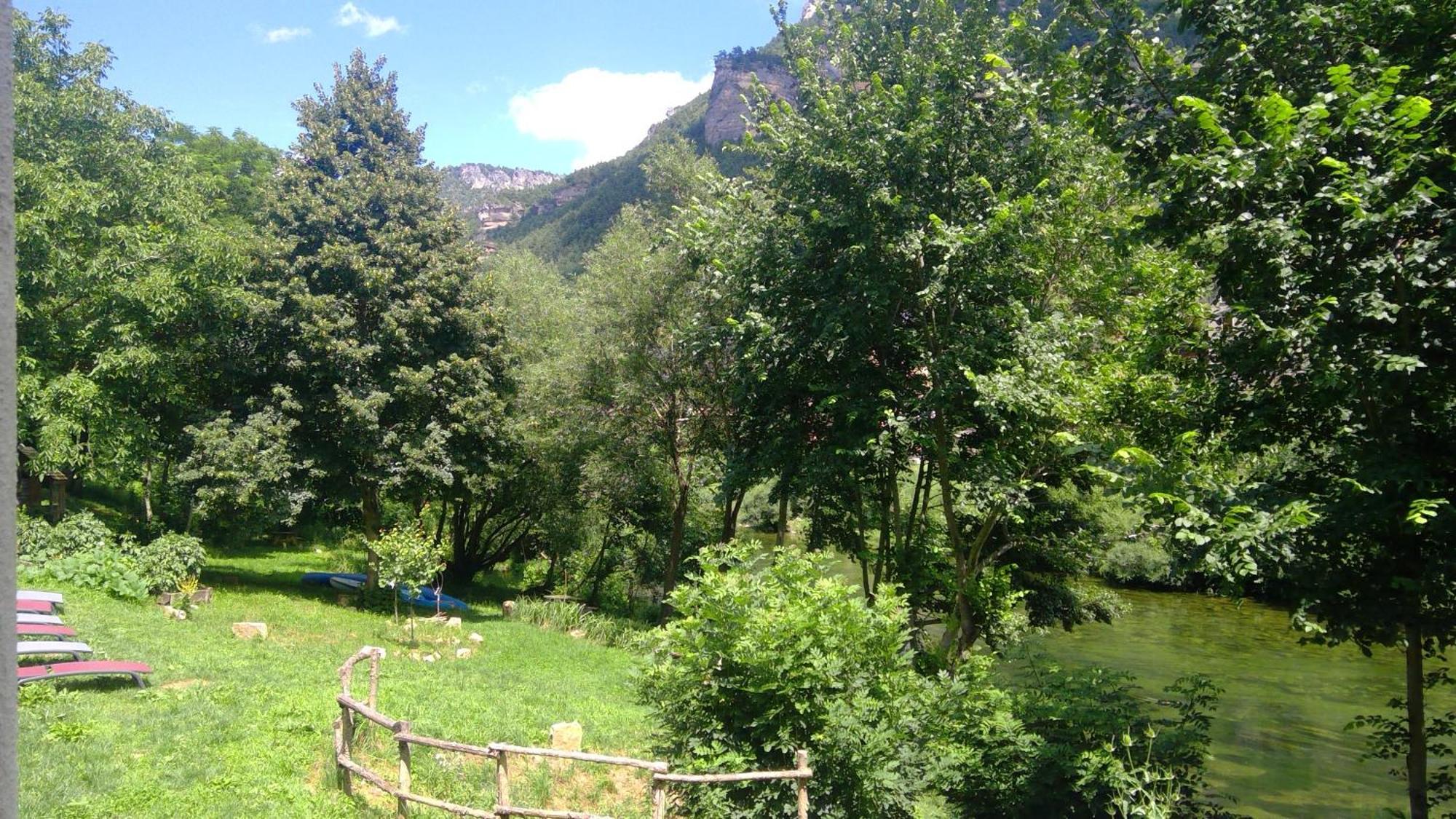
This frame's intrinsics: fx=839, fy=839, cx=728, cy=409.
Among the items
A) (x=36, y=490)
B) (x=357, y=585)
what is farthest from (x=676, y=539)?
Result: (x=36, y=490)

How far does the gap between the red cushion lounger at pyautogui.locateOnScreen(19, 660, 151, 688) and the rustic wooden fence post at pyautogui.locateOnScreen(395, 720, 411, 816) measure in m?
4.52

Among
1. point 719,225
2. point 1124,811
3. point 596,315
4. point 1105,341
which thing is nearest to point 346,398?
point 596,315

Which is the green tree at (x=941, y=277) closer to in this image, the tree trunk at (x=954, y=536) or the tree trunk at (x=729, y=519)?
the tree trunk at (x=954, y=536)

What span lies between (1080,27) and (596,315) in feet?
47.3

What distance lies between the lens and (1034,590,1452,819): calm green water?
1294 cm

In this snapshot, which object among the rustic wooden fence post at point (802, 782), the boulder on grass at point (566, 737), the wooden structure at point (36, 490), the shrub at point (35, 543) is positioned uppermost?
the wooden structure at point (36, 490)

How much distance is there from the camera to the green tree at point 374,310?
18875mm

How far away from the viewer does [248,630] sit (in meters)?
14.2

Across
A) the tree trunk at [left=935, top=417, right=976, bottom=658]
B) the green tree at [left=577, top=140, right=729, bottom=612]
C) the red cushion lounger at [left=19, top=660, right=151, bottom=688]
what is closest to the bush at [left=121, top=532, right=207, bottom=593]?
the red cushion lounger at [left=19, top=660, right=151, bottom=688]

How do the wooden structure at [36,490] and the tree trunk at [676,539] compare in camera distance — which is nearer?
the wooden structure at [36,490]

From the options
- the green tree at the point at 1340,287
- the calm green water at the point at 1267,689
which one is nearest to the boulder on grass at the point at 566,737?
the calm green water at the point at 1267,689

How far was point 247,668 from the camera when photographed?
11.5m

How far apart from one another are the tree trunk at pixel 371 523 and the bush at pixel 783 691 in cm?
1407

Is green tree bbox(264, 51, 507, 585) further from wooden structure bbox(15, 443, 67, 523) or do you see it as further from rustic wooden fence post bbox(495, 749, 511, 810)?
rustic wooden fence post bbox(495, 749, 511, 810)
